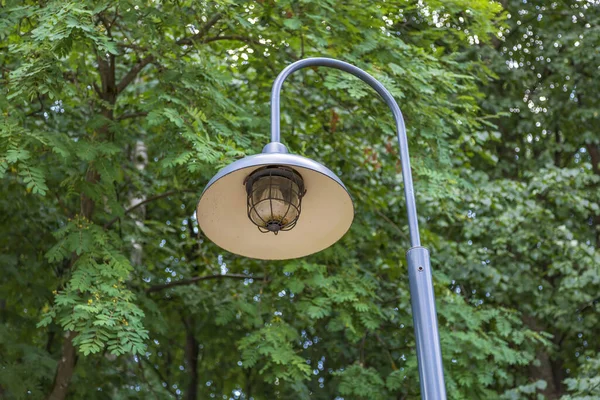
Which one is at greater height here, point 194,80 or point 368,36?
point 368,36

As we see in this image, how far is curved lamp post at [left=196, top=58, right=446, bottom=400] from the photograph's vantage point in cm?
362

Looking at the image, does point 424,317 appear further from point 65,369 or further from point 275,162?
point 65,369

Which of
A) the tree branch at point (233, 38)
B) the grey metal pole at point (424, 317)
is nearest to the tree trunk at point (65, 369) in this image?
the tree branch at point (233, 38)

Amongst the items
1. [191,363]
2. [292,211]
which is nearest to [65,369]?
[191,363]

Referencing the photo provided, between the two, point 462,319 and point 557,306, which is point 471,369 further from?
point 557,306

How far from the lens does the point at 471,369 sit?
25.3 ft

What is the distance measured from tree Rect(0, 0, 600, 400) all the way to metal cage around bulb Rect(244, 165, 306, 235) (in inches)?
80.6

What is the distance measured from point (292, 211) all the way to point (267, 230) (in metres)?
0.20

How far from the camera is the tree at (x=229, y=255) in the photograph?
247 inches

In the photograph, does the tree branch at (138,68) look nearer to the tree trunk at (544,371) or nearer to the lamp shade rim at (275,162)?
the lamp shade rim at (275,162)

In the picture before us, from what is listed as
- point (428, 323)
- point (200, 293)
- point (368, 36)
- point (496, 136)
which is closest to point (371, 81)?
point (428, 323)

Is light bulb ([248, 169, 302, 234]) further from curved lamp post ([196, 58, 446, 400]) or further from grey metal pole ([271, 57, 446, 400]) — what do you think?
grey metal pole ([271, 57, 446, 400])

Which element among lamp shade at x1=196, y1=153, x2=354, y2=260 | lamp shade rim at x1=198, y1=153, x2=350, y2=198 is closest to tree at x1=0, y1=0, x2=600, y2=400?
lamp shade at x1=196, y1=153, x2=354, y2=260

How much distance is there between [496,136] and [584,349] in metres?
3.34
